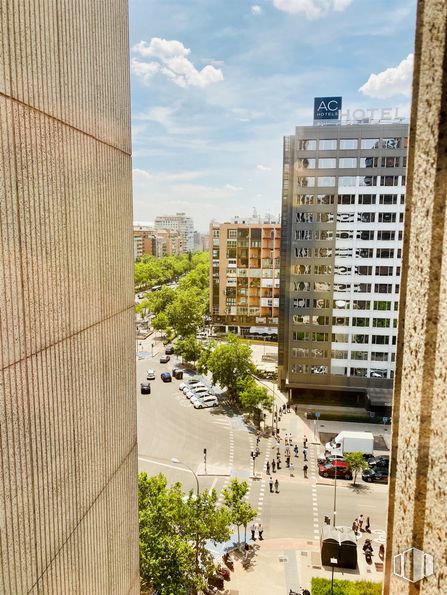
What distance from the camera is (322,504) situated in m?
27.8

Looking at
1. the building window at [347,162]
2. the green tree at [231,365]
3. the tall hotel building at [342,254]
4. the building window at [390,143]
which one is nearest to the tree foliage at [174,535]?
the green tree at [231,365]

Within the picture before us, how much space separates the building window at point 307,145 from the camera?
140ft

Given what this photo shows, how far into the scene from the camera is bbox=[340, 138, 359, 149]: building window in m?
41.9

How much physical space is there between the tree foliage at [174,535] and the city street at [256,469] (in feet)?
15.4

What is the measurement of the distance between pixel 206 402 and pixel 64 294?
37.8 metres

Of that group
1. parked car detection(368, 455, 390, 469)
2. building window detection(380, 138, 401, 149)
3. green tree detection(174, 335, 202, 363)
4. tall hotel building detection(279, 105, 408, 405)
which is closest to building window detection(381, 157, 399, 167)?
tall hotel building detection(279, 105, 408, 405)

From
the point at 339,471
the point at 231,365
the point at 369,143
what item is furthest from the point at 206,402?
the point at 369,143

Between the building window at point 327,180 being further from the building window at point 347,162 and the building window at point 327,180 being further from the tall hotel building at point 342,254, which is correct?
the building window at point 347,162

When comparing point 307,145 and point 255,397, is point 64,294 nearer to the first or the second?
point 255,397

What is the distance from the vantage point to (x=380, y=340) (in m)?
43.9

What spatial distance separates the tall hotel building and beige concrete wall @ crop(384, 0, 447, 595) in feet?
122

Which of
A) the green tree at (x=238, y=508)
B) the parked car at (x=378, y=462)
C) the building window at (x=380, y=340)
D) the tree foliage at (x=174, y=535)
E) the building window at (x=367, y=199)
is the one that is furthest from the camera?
the building window at (x=380, y=340)

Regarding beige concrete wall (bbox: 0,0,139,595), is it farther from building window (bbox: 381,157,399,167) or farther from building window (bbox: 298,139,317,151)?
building window (bbox: 381,157,399,167)

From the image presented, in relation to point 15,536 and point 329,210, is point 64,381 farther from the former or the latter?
point 329,210
